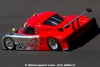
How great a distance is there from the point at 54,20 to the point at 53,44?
1.13 meters

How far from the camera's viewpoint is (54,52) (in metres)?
13.8

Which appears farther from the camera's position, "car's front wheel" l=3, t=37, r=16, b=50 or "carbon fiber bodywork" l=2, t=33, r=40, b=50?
"car's front wheel" l=3, t=37, r=16, b=50

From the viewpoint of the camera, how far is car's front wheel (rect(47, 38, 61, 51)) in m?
13.6

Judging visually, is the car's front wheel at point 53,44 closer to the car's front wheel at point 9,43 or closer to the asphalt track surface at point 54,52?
the asphalt track surface at point 54,52

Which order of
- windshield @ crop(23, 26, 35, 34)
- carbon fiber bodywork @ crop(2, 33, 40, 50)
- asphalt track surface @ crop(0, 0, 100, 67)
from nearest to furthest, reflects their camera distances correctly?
asphalt track surface @ crop(0, 0, 100, 67), carbon fiber bodywork @ crop(2, 33, 40, 50), windshield @ crop(23, 26, 35, 34)

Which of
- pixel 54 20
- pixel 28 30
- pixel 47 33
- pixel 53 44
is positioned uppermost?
pixel 54 20

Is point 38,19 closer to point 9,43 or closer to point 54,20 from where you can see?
point 54,20

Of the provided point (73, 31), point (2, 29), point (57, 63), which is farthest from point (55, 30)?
point (2, 29)

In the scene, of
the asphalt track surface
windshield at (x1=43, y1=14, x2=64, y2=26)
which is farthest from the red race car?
the asphalt track surface

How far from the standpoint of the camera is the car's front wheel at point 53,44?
1360 centimetres

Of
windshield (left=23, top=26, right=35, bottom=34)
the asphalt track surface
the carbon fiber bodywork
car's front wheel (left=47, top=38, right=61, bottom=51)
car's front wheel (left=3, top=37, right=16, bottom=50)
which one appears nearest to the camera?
the asphalt track surface

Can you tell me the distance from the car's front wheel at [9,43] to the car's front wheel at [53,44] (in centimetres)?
159

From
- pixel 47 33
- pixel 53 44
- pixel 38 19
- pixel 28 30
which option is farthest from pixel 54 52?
pixel 38 19

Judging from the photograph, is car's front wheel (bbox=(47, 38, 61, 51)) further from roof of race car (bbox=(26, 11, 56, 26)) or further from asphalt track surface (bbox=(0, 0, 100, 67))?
roof of race car (bbox=(26, 11, 56, 26))
